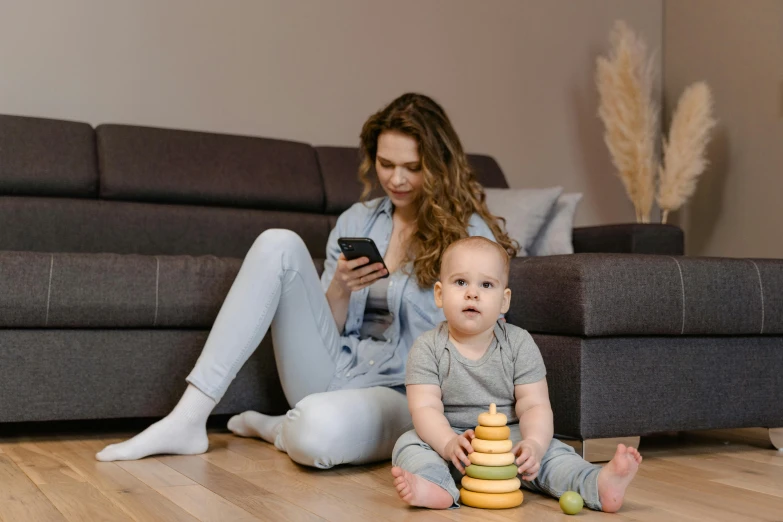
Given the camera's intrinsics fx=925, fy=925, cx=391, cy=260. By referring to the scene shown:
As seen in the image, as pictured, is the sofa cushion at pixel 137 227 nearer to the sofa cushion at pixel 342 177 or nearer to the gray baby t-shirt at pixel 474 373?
the sofa cushion at pixel 342 177

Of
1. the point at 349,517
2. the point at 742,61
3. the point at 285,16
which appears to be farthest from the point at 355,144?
the point at 349,517

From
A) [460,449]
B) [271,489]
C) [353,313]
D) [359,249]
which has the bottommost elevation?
[271,489]

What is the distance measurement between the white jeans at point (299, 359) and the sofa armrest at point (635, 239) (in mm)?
1191

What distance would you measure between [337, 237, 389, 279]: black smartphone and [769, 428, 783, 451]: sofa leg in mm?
1048

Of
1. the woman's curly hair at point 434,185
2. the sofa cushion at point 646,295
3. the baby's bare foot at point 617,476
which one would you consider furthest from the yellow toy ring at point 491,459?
the woman's curly hair at point 434,185

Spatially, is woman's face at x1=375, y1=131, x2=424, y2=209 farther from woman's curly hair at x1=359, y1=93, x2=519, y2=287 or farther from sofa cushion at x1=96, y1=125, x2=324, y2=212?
sofa cushion at x1=96, y1=125, x2=324, y2=212

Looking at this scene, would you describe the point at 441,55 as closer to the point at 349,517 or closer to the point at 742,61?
the point at 742,61

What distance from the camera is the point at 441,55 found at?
4.09 metres

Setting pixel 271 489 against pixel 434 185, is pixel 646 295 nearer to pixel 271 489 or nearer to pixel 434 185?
pixel 434 185

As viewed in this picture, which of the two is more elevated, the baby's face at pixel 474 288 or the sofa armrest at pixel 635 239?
the sofa armrest at pixel 635 239

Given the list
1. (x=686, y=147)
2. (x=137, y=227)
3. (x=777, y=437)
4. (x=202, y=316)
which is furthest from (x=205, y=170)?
(x=686, y=147)

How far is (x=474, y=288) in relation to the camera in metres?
1.67

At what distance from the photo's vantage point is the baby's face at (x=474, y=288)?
1676mm

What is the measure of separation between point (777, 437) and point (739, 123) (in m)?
2.12
